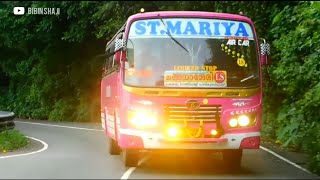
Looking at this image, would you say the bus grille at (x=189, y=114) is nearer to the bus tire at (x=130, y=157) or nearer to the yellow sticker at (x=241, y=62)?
the yellow sticker at (x=241, y=62)

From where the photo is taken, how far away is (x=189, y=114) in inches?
436

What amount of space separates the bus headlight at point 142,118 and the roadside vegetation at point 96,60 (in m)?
Answer: 1.71

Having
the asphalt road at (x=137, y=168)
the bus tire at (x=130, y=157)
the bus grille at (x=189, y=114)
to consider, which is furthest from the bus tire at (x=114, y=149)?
the bus grille at (x=189, y=114)

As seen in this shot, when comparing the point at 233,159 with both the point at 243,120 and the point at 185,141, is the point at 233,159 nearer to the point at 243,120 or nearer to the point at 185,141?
the point at 243,120

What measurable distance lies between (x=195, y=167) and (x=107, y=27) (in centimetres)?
1668

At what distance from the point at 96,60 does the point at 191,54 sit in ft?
70.7

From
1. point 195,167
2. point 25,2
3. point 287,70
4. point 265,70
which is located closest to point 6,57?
point 25,2

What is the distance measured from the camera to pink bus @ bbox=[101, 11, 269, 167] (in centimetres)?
1105

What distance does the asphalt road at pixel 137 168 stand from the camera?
11.1 meters

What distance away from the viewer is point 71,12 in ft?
99.4

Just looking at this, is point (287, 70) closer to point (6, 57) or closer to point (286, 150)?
point (286, 150)

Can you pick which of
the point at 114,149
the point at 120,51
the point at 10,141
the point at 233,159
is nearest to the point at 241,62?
the point at 233,159

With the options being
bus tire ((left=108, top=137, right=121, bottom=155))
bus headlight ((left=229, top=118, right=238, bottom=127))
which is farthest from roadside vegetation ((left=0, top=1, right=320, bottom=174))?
bus tire ((left=108, top=137, right=121, bottom=155))

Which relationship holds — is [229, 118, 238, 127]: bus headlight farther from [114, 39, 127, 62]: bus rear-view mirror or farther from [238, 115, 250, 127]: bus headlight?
[114, 39, 127, 62]: bus rear-view mirror
